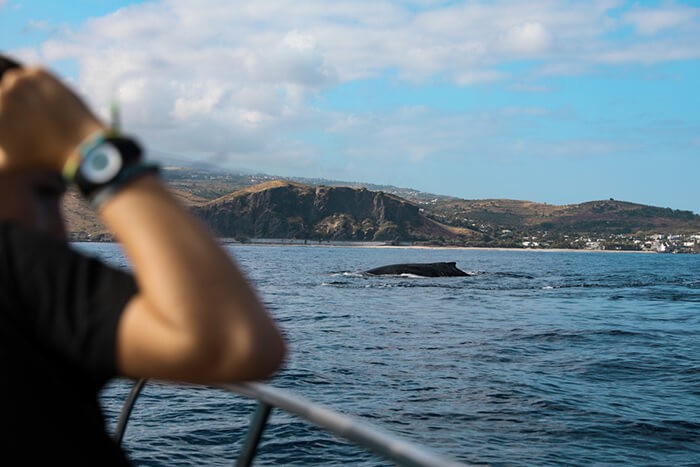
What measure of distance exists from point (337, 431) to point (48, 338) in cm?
127

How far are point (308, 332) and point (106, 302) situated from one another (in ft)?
106

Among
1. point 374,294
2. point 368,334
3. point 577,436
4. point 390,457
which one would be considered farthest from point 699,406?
point 374,294

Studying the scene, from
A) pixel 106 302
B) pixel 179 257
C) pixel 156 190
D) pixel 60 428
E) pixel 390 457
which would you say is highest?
pixel 156 190

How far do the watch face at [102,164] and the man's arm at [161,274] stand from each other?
0.04m

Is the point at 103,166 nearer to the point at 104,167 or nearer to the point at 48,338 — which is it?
the point at 104,167

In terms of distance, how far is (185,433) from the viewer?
52.4 feet

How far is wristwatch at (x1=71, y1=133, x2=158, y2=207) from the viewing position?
1545mm

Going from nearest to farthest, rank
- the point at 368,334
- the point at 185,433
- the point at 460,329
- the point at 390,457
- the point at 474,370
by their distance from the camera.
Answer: the point at 390,457, the point at 185,433, the point at 474,370, the point at 368,334, the point at 460,329

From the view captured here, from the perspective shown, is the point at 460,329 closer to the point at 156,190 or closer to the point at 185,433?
the point at 185,433

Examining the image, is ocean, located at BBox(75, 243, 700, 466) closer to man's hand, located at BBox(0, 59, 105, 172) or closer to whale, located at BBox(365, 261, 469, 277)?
man's hand, located at BBox(0, 59, 105, 172)

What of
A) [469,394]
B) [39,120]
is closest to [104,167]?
[39,120]

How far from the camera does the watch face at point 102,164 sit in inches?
60.8

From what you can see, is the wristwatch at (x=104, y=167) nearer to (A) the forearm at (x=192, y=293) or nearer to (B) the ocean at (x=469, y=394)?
(A) the forearm at (x=192, y=293)

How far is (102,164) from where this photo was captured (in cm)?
155
